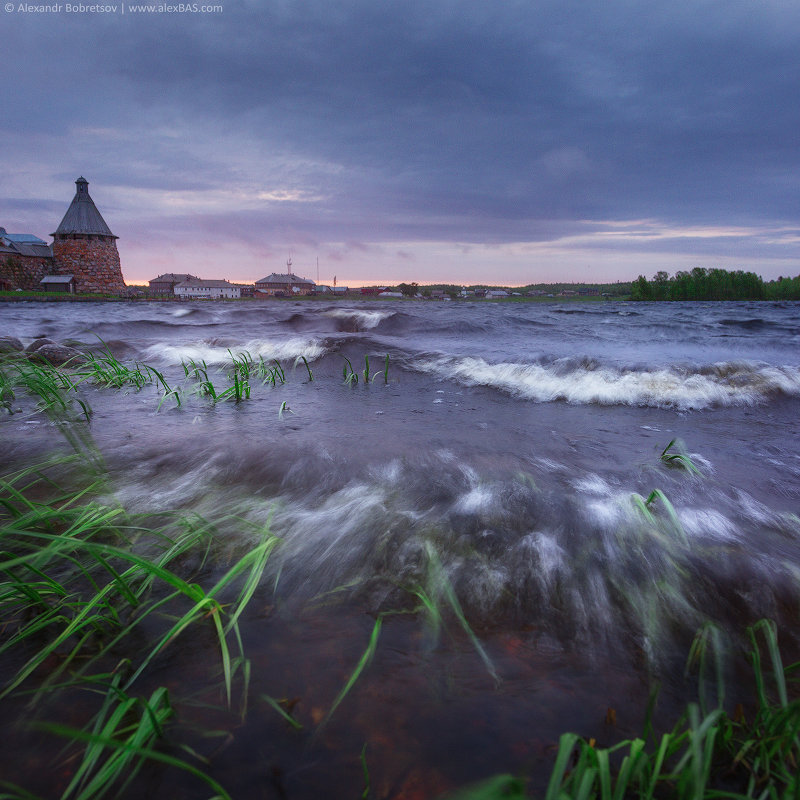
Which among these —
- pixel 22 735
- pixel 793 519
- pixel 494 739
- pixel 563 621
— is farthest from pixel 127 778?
pixel 793 519

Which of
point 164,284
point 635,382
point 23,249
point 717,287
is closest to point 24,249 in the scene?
point 23,249

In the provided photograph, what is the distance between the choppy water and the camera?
1.35 meters

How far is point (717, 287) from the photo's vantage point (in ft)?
262

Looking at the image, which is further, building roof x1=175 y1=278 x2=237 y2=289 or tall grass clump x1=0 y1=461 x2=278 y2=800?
building roof x1=175 y1=278 x2=237 y2=289

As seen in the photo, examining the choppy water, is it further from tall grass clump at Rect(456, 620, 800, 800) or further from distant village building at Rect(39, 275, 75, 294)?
distant village building at Rect(39, 275, 75, 294)

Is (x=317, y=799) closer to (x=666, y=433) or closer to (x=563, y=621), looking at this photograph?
(x=563, y=621)

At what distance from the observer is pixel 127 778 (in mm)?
1105

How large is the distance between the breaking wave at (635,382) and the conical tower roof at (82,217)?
77.0 metres

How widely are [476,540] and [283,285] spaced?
140473mm

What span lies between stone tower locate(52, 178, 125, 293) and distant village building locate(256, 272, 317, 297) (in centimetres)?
5932

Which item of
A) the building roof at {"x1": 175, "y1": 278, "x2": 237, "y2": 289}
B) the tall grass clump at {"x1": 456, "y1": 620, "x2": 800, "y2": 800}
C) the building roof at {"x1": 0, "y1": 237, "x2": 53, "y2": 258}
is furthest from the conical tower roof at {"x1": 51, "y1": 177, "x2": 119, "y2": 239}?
the tall grass clump at {"x1": 456, "y1": 620, "x2": 800, "y2": 800}

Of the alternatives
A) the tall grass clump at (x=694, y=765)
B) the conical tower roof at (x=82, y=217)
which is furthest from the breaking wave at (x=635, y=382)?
the conical tower roof at (x=82, y=217)

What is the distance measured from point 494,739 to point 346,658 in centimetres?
56

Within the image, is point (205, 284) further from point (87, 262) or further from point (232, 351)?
point (232, 351)
